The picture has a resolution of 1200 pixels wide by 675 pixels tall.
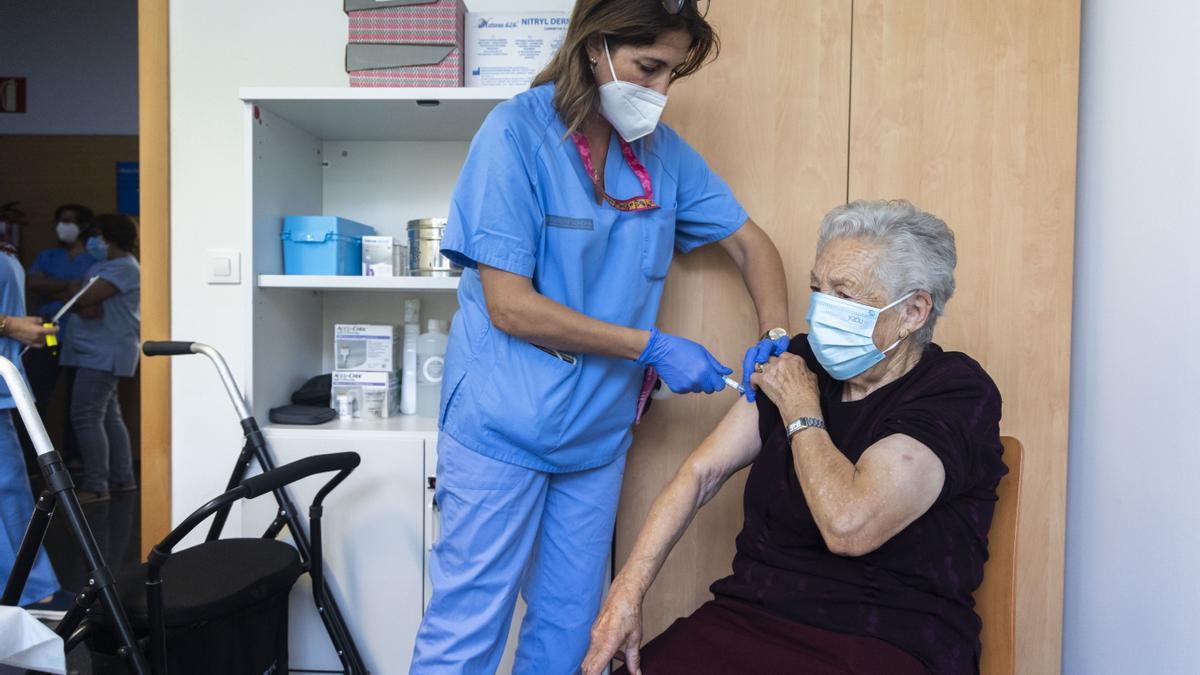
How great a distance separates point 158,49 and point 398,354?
112 centimetres

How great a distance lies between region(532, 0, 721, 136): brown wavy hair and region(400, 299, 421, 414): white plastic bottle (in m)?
0.84

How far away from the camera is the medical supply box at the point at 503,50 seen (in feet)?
6.50

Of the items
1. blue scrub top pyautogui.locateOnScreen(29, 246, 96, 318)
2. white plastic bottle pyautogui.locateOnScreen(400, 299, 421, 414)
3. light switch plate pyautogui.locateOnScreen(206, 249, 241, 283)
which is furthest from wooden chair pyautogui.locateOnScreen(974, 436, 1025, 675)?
blue scrub top pyautogui.locateOnScreen(29, 246, 96, 318)

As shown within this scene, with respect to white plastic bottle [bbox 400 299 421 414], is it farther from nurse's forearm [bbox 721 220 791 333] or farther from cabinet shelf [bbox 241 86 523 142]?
nurse's forearm [bbox 721 220 791 333]

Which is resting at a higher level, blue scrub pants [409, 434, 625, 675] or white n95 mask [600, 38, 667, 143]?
white n95 mask [600, 38, 667, 143]

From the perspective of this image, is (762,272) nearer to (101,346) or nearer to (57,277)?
(101,346)

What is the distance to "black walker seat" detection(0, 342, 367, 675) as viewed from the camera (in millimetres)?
1434

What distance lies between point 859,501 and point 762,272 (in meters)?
0.62

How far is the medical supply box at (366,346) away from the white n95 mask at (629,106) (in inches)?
36.2

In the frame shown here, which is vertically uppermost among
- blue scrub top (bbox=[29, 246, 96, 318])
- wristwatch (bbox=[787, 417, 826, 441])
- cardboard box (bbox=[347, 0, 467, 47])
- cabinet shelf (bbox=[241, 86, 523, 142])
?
cardboard box (bbox=[347, 0, 467, 47])

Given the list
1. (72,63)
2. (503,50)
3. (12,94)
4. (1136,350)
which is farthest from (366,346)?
(12,94)

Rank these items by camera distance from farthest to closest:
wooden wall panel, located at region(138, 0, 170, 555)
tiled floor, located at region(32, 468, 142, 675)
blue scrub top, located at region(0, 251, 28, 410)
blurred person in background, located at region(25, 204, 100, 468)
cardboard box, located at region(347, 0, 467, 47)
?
1. blurred person in background, located at region(25, 204, 100, 468)
2. tiled floor, located at region(32, 468, 142, 675)
3. blue scrub top, located at region(0, 251, 28, 410)
4. wooden wall panel, located at region(138, 0, 170, 555)
5. cardboard box, located at region(347, 0, 467, 47)

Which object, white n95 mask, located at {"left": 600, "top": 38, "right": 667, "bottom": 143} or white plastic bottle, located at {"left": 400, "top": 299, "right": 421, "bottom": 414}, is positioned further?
white plastic bottle, located at {"left": 400, "top": 299, "right": 421, "bottom": 414}

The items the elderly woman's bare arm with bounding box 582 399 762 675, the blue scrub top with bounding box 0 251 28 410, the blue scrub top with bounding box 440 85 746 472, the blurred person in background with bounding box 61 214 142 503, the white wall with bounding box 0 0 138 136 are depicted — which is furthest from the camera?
the white wall with bounding box 0 0 138 136
